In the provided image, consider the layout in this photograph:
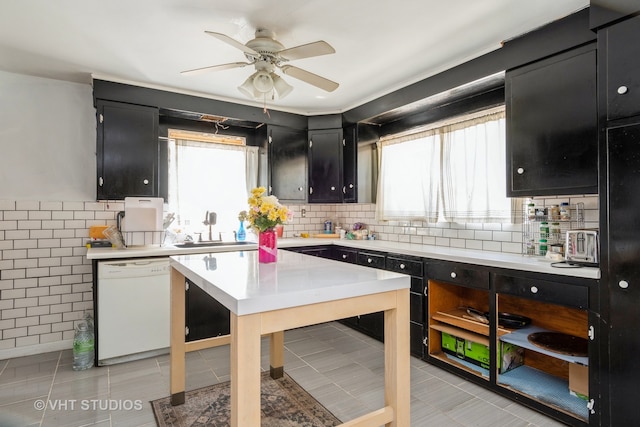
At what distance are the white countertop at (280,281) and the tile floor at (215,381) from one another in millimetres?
1040

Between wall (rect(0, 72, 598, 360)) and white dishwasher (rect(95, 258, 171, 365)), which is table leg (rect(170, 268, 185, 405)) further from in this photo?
wall (rect(0, 72, 598, 360))

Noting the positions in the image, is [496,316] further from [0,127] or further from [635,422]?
[0,127]

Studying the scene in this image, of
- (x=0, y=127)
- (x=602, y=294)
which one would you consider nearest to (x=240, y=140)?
(x=0, y=127)

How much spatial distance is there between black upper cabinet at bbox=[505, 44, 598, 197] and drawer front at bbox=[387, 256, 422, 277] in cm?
95

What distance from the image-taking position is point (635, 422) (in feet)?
5.70

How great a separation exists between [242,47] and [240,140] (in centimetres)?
236

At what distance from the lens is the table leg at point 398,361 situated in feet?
5.41

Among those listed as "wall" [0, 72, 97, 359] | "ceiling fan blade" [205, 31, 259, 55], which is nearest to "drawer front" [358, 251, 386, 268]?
"ceiling fan blade" [205, 31, 259, 55]

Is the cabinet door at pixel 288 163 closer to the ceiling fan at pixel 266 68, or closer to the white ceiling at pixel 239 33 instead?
the white ceiling at pixel 239 33

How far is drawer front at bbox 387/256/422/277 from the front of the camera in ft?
9.90

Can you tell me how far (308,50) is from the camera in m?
2.06

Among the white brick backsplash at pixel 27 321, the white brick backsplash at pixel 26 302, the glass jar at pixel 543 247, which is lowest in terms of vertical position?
the white brick backsplash at pixel 27 321

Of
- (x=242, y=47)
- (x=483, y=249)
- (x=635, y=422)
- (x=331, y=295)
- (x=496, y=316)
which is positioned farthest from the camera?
(x=483, y=249)

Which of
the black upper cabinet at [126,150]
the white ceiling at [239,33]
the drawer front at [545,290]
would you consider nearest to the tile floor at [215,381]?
the drawer front at [545,290]
